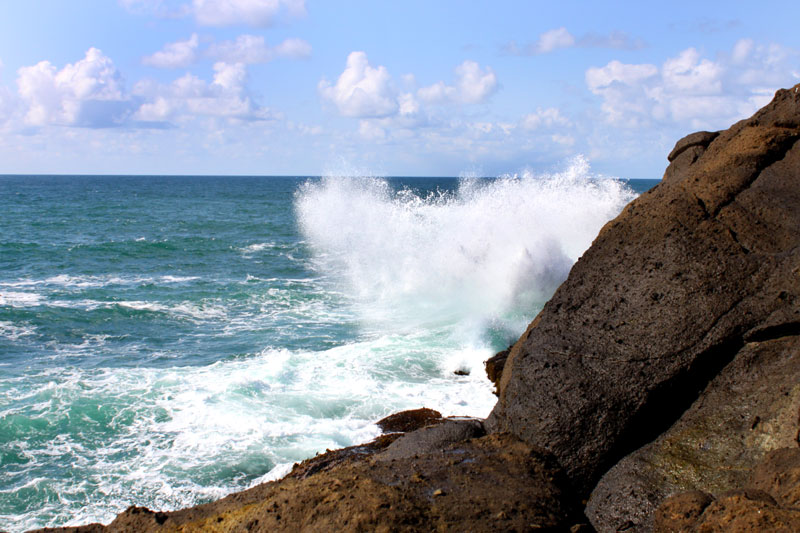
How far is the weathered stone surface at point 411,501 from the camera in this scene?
340 cm

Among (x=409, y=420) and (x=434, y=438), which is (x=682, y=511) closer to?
(x=434, y=438)

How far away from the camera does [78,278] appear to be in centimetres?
2033

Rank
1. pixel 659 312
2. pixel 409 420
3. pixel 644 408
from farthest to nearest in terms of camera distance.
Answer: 1. pixel 409 420
2. pixel 659 312
3. pixel 644 408

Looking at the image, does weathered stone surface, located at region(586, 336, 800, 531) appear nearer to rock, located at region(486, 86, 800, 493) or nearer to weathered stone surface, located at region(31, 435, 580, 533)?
rock, located at region(486, 86, 800, 493)

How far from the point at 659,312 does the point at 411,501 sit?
2.70 m

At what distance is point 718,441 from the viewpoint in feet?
15.1

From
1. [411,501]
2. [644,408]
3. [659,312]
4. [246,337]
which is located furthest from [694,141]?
[246,337]

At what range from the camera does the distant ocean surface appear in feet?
25.9

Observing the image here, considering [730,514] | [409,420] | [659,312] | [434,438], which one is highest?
[659,312]

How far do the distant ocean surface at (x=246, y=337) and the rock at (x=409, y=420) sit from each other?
20 cm

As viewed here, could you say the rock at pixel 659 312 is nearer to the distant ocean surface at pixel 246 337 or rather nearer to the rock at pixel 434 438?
the rock at pixel 434 438

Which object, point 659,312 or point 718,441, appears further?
point 659,312

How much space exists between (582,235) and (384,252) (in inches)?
258

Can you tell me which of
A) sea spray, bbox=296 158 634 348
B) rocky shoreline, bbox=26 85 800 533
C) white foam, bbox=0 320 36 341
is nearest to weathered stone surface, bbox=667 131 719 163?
rocky shoreline, bbox=26 85 800 533
